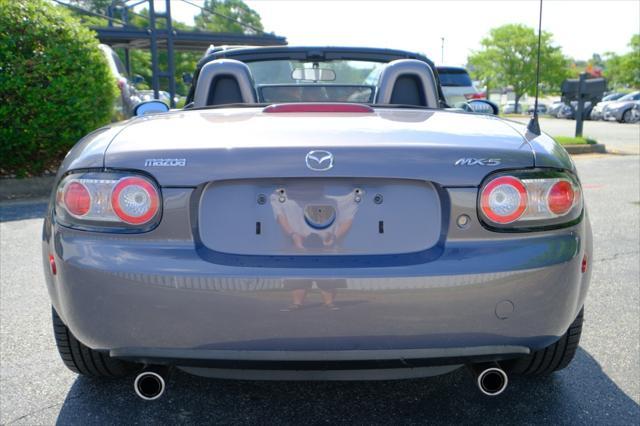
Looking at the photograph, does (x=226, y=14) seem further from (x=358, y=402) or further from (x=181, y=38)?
(x=358, y=402)

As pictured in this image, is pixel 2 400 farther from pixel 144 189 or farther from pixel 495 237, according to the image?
pixel 495 237

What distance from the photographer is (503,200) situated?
1915mm

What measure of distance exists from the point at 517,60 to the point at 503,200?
63766mm

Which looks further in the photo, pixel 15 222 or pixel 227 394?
pixel 15 222

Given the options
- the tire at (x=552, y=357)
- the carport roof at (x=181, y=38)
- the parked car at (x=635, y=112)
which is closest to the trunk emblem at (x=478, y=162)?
the tire at (x=552, y=357)

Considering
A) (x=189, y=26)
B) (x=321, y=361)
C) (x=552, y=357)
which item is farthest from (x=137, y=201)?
(x=189, y=26)

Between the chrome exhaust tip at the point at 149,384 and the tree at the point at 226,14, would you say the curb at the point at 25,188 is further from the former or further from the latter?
the tree at the point at 226,14

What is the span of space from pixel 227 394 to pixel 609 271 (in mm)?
3026

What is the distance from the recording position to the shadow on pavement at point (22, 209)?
6.13 m

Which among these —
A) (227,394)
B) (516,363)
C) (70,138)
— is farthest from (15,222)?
(516,363)

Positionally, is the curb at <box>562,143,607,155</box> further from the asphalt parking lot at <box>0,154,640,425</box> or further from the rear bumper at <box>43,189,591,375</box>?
the rear bumper at <box>43,189,591,375</box>

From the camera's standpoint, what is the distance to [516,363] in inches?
94.3

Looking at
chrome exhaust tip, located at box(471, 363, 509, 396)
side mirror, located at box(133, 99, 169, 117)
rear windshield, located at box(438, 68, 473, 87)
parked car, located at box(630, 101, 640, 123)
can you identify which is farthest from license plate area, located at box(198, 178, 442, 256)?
parked car, located at box(630, 101, 640, 123)

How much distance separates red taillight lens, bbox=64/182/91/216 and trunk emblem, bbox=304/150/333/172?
721 mm
